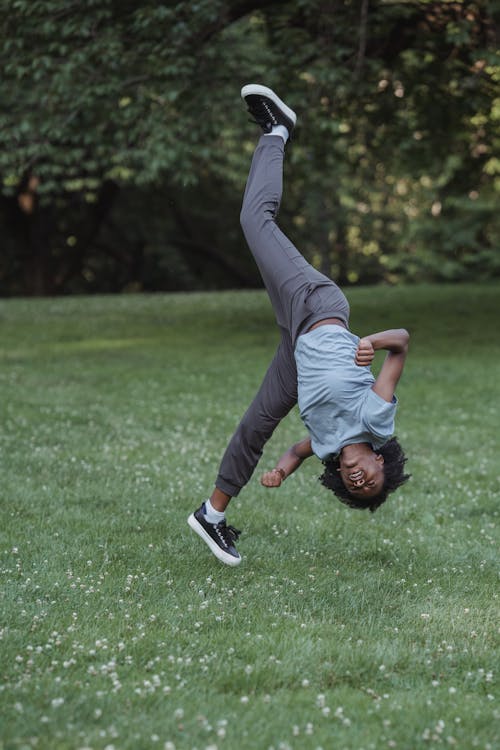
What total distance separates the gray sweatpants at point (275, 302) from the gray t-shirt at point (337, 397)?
0.22 m

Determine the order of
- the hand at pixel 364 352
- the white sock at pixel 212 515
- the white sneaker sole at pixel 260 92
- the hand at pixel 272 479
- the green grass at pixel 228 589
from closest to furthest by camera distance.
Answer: the green grass at pixel 228 589 < the hand at pixel 364 352 < the hand at pixel 272 479 < the white sock at pixel 212 515 < the white sneaker sole at pixel 260 92

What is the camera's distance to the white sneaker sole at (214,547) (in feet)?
22.3

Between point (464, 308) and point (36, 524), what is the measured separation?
17.8 meters

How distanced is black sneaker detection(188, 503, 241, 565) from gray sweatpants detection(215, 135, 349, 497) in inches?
11.1

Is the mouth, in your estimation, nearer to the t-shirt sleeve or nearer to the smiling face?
the smiling face

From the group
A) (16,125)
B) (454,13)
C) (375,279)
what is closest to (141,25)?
(16,125)

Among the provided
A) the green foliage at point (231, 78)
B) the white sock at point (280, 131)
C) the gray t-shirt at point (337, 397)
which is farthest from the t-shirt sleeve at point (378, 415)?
the green foliage at point (231, 78)

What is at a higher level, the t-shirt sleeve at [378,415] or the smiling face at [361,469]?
the t-shirt sleeve at [378,415]

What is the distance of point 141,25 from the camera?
1543 centimetres

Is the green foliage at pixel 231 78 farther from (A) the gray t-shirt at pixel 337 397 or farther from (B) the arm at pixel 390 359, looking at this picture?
(B) the arm at pixel 390 359

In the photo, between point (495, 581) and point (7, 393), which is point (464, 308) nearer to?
point (7, 393)

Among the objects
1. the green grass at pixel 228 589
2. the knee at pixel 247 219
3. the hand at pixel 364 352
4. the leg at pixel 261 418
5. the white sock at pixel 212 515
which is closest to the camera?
the green grass at pixel 228 589

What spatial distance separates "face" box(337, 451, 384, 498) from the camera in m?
6.09

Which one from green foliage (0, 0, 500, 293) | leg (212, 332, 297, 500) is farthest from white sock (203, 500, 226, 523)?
green foliage (0, 0, 500, 293)
